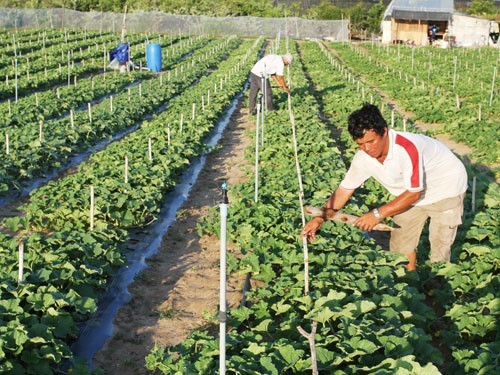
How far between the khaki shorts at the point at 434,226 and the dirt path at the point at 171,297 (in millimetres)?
1710

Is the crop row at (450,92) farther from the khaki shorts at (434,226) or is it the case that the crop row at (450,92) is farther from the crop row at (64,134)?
the crop row at (64,134)

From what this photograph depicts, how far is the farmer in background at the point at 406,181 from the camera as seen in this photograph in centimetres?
478

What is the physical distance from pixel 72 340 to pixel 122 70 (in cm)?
2355

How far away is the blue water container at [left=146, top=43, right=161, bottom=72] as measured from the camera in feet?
93.8

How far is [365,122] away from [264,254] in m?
2.03

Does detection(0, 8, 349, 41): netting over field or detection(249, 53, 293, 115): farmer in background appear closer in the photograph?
detection(249, 53, 293, 115): farmer in background

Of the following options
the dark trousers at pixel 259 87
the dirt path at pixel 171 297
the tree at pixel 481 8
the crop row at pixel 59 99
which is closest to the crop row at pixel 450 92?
the dark trousers at pixel 259 87

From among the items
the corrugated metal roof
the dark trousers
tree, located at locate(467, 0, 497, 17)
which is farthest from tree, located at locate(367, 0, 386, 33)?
the dark trousers

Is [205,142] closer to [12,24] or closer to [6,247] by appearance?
[6,247]

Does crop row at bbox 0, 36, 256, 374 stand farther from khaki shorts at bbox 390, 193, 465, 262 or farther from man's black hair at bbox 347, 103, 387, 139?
khaki shorts at bbox 390, 193, 465, 262

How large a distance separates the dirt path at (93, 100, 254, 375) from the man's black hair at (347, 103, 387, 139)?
1991mm

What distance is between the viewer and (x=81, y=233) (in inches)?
251

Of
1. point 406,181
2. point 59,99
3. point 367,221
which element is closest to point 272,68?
point 59,99

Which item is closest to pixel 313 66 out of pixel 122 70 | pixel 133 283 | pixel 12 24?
pixel 122 70
